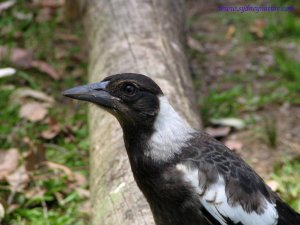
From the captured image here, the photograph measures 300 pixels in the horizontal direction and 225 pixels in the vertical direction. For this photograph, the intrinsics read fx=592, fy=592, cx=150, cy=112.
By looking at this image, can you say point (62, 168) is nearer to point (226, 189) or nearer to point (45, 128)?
point (45, 128)

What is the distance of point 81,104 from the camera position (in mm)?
5316

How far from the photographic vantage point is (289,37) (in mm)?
6371

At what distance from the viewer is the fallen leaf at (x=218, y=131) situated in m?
4.88

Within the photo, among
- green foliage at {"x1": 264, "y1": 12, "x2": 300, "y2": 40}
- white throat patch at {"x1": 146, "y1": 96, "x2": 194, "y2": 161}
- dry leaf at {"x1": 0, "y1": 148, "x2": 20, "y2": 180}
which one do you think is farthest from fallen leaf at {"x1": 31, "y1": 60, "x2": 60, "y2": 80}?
white throat patch at {"x1": 146, "y1": 96, "x2": 194, "y2": 161}

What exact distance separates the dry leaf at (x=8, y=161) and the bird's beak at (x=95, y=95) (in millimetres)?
1340

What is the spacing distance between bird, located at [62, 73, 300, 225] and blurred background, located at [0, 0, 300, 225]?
1.05m

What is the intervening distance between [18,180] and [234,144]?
68.4 inches

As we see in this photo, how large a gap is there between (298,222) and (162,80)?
5.34 feet

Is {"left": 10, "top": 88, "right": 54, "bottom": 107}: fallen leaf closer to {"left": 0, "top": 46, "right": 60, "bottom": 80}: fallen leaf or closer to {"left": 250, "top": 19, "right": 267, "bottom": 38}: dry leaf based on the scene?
{"left": 0, "top": 46, "right": 60, "bottom": 80}: fallen leaf

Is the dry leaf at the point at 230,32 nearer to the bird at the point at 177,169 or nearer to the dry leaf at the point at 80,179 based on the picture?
the dry leaf at the point at 80,179

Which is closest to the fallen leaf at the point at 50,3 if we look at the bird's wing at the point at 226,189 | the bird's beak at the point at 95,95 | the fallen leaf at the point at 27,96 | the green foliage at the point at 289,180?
the fallen leaf at the point at 27,96

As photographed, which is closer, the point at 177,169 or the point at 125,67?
the point at 177,169

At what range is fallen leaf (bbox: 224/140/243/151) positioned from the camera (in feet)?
15.5

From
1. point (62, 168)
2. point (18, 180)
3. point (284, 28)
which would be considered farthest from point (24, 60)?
point (284, 28)
